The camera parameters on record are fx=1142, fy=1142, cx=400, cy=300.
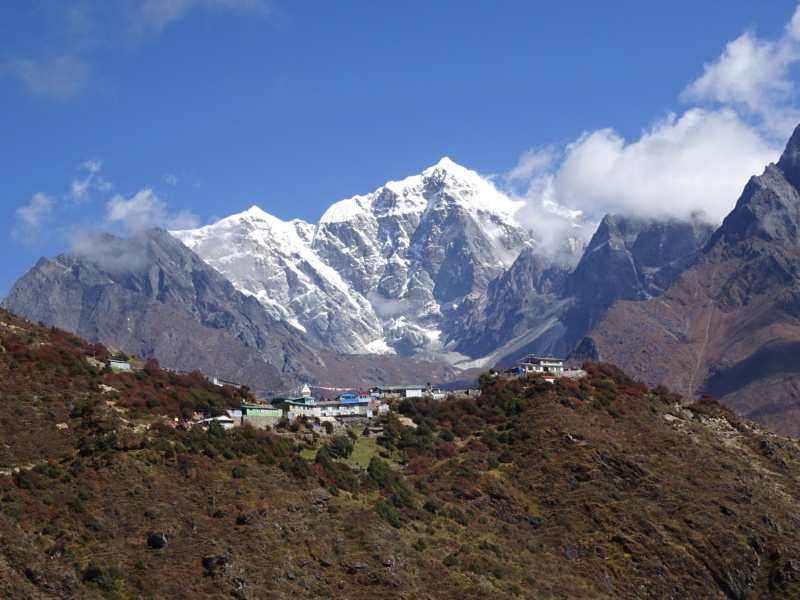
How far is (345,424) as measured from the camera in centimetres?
16275

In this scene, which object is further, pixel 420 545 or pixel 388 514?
pixel 388 514

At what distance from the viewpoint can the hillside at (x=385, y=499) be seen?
100 m

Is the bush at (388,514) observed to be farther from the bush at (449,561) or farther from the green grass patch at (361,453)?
the green grass patch at (361,453)

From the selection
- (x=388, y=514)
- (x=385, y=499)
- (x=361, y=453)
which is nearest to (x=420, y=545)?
(x=388, y=514)

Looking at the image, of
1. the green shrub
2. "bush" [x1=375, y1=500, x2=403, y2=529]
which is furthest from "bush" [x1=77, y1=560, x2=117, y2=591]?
"bush" [x1=375, y1=500, x2=403, y2=529]

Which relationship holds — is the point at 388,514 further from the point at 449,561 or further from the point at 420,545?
the point at 449,561

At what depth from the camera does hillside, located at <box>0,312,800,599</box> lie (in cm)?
10019

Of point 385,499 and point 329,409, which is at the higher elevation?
point 329,409

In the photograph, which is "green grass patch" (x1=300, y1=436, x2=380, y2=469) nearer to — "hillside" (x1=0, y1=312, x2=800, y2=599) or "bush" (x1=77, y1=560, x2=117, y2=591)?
"hillside" (x1=0, y1=312, x2=800, y2=599)

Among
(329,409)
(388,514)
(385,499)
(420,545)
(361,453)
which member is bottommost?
Result: (420,545)

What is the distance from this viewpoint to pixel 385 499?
411ft

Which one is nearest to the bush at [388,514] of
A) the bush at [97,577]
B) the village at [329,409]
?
the village at [329,409]

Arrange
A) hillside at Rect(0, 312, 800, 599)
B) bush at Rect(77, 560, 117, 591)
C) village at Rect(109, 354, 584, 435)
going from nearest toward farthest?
1. bush at Rect(77, 560, 117, 591)
2. hillside at Rect(0, 312, 800, 599)
3. village at Rect(109, 354, 584, 435)

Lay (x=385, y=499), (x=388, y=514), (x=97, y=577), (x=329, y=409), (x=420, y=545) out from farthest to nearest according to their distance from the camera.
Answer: (x=329, y=409) → (x=385, y=499) → (x=388, y=514) → (x=420, y=545) → (x=97, y=577)
